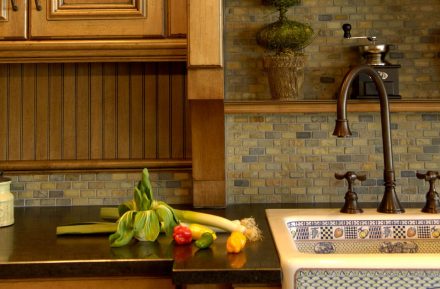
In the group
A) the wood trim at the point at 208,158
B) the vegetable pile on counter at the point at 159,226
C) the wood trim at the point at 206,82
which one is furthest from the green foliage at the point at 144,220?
the wood trim at the point at 208,158

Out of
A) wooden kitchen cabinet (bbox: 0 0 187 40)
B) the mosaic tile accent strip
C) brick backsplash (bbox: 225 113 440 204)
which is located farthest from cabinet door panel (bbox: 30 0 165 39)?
the mosaic tile accent strip

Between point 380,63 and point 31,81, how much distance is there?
1.22 m

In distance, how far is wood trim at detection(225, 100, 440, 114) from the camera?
64.8 inches

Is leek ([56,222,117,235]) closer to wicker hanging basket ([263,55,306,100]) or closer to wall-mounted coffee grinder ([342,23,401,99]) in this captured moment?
wicker hanging basket ([263,55,306,100])

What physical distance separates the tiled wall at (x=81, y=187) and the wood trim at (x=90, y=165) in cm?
2

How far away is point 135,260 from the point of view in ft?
3.72

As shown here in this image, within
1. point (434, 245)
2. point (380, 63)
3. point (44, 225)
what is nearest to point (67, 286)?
point (44, 225)

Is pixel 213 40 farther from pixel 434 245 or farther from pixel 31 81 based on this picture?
pixel 434 245

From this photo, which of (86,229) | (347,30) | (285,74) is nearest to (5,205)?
(86,229)

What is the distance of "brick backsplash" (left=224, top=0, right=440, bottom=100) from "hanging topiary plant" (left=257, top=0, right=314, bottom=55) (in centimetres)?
8

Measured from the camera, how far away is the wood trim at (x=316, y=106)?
165cm

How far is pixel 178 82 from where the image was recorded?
1.82 meters

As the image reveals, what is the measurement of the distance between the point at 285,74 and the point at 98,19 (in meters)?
0.62

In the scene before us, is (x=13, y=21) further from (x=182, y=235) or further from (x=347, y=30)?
(x=347, y=30)
